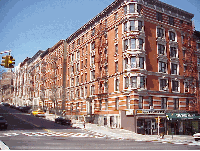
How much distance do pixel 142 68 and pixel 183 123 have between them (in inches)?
515

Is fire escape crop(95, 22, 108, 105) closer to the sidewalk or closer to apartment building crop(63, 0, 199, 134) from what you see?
apartment building crop(63, 0, 199, 134)

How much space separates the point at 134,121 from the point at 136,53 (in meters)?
12.0

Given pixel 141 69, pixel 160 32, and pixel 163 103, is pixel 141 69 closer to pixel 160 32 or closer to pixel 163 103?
pixel 163 103

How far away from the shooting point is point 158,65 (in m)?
48.0

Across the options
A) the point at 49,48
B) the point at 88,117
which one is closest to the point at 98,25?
the point at 88,117

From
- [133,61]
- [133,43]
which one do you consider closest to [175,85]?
[133,61]

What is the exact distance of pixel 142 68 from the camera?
45562mm

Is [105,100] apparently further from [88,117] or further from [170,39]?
[170,39]

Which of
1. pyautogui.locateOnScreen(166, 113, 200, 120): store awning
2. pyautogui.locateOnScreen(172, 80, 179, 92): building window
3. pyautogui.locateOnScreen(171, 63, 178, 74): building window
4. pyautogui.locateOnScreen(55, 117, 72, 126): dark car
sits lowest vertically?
pyautogui.locateOnScreen(55, 117, 72, 126): dark car

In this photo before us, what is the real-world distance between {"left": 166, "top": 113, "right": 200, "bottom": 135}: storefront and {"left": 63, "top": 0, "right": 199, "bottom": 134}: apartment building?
0.58ft

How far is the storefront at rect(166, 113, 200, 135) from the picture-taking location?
147 ft

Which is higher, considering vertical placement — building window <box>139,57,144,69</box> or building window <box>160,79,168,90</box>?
building window <box>139,57,144,69</box>

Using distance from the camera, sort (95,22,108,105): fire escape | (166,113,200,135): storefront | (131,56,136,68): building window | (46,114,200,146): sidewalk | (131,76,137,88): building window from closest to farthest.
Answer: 1. (46,114,200,146): sidewalk
2. (131,76,137,88): building window
3. (166,113,200,135): storefront
4. (131,56,136,68): building window
5. (95,22,108,105): fire escape

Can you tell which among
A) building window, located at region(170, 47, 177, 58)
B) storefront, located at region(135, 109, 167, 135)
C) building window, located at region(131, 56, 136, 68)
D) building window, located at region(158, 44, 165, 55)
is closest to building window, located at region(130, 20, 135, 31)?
building window, located at region(131, 56, 136, 68)
